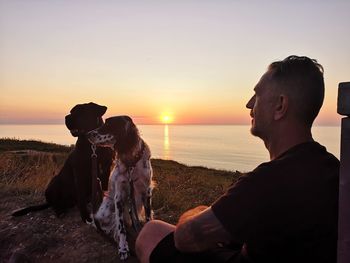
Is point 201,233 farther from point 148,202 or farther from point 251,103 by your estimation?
point 148,202

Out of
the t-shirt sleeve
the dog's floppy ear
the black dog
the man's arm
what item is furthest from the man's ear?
the dog's floppy ear

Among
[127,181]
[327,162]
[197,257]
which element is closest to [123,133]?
[127,181]

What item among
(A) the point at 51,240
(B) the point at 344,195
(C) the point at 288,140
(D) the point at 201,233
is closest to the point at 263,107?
(C) the point at 288,140

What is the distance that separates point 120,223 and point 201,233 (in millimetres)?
3047

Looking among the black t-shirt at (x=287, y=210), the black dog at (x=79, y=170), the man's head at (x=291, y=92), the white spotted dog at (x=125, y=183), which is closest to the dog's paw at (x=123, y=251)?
the white spotted dog at (x=125, y=183)

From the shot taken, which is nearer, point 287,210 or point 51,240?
point 287,210

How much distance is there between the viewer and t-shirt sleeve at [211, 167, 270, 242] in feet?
6.12

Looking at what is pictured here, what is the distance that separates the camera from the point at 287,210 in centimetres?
187

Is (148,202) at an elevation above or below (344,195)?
below

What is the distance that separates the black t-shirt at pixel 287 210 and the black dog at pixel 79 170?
4.22 metres

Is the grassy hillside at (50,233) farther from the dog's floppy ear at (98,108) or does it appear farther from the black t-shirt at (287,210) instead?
the black t-shirt at (287,210)

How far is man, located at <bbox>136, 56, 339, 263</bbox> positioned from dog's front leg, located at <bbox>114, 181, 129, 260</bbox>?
8.67 feet

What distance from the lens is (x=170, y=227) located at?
278 centimetres

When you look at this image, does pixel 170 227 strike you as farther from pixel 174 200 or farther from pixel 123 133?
pixel 174 200
